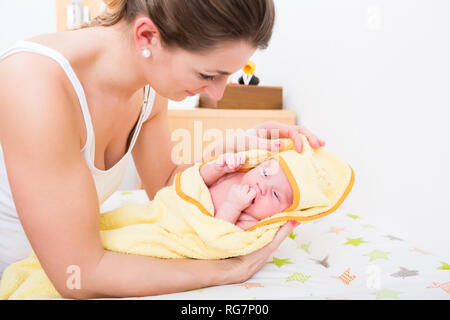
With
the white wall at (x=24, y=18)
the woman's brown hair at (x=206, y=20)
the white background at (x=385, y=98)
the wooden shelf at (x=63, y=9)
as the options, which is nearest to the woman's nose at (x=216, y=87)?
the woman's brown hair at (x=206, y=20)

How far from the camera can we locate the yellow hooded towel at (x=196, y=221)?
2.97ft

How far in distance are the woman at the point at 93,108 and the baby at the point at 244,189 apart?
4.7 inches

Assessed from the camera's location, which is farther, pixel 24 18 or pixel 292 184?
pixel 24 18

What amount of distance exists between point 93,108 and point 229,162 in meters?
0.40

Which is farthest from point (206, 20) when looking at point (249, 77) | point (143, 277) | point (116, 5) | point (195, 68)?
point (249, 77)

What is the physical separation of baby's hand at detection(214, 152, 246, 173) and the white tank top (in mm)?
268

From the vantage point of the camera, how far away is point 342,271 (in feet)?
3.30

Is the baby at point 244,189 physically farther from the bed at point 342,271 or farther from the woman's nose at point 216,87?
the woman's nose at point 216,87

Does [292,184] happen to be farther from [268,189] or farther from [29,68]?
[29,68]

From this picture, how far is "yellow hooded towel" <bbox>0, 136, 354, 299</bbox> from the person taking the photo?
90 centimetres

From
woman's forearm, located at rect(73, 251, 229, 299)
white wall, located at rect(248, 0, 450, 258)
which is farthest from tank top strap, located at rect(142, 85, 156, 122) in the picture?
white wall, located at rect(248, 0, 450, 258)

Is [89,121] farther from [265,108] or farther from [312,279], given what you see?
[265,108]

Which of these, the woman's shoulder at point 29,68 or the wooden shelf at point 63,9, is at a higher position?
the wooden shelf at point 63,9

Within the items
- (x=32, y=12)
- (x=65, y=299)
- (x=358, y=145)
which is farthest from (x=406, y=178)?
(x=32, y=12)
